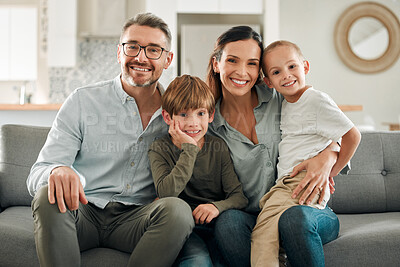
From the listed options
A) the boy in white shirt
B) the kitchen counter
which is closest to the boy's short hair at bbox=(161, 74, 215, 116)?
the boy in white shirt

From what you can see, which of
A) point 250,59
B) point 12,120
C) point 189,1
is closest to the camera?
point 250,59

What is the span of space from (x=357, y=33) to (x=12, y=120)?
4510 millimetres

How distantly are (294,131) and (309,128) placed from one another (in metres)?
0.07

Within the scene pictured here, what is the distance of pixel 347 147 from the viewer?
1.46 meters

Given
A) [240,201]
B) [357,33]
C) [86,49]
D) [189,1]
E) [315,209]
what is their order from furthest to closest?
[357,33] < [86,49] < [189,1] < [240,201] < [315,209]

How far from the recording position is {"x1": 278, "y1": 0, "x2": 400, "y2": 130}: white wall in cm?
550

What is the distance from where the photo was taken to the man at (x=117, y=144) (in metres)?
1.36

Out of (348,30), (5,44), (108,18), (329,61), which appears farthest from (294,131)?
(5,44)

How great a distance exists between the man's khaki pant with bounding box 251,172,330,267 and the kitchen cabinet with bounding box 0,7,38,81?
176 inches

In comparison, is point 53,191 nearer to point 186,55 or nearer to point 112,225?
point 112,225

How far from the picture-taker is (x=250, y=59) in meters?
1.56

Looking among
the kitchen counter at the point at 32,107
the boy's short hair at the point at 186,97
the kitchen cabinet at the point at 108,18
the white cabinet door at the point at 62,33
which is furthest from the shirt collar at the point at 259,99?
the white cabinet door at the point at 62,33

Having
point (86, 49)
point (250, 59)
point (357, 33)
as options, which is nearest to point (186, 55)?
point (86, 49)

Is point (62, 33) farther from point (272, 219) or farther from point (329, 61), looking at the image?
point (272, 219)
